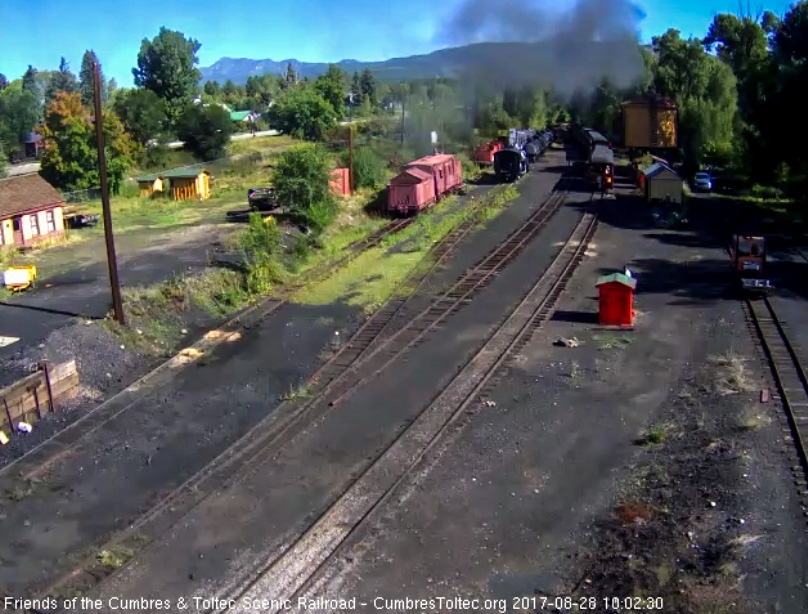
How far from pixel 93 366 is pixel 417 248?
45.6 ft

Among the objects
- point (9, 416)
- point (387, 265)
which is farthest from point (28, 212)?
point (9, 416)

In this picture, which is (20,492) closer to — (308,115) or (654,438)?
(654,438)

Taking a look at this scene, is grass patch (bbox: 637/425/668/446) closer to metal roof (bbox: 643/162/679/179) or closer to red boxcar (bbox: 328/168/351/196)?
red boxcar (bbox: 328/168/351/196)

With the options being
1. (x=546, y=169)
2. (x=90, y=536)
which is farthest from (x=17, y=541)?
(x=546, y=169)

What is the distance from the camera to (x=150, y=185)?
44.3m

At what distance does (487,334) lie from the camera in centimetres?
1878

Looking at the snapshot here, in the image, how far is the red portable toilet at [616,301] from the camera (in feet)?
62.4

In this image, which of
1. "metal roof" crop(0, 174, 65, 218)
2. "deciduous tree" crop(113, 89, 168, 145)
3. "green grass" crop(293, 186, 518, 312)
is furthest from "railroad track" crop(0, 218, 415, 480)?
"deciduous tree" crop(113, 89, 168, 145)

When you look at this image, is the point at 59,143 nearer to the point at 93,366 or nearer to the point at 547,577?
the point at 93,366

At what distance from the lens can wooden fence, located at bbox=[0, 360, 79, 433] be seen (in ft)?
46.1

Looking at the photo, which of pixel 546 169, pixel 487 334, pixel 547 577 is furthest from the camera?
pixel 546 169
